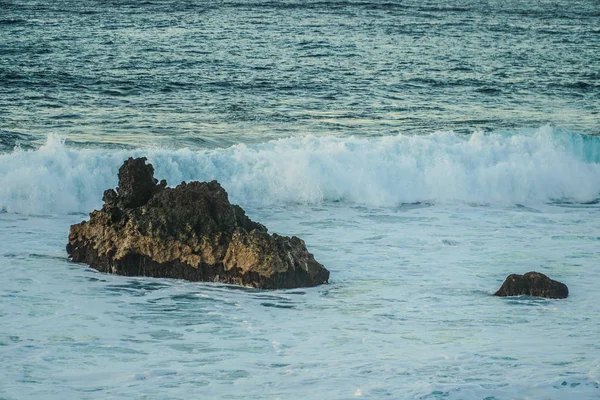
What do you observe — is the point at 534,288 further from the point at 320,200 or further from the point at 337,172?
the point at 337,172

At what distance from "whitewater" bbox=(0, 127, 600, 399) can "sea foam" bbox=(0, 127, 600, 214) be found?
0.13ft

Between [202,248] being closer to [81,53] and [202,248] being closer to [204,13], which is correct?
[81,53]

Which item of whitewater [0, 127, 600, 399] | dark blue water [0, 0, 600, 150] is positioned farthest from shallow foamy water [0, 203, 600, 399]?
dark blue water [0, 0, 600, 150]

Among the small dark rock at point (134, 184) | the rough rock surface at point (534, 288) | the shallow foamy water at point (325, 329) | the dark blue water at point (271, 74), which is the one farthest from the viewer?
the dark blue water at point (271, 74)

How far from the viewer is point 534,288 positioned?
31.4 feet

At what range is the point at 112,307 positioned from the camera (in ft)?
29.0

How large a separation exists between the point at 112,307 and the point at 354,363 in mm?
2598

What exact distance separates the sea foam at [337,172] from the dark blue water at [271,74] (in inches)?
91.9

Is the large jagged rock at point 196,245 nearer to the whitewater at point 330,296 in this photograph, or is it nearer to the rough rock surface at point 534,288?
the whitewater at point 330,296

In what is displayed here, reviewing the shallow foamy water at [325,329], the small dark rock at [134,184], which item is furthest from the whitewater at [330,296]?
the small dark rock at [134,184]

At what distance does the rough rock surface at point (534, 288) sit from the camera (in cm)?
956

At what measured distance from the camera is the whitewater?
279 inches

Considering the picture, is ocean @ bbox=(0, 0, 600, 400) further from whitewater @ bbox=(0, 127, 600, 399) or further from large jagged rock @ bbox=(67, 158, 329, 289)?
large jagged rock @ bbox=(67, 158, 329, 289)

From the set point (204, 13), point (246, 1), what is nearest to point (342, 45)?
point (204, 13)
